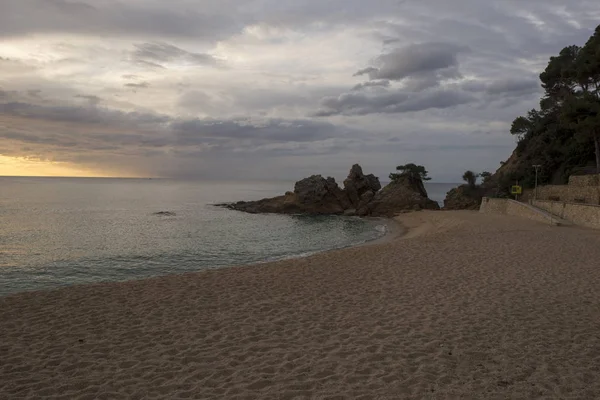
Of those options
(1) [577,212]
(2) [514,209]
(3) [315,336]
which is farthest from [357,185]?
(3) [315,336]

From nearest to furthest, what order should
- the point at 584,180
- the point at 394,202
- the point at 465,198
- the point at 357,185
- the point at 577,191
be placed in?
the point at 577,191 → the point at 584,180 → the point at 394,202 → the point at 465,198 → the point at 357,185

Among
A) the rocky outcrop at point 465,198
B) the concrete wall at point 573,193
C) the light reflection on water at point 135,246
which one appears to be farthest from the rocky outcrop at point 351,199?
the concrete wall at point 573,193

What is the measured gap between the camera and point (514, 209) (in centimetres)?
3788

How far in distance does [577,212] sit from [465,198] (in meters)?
30.7

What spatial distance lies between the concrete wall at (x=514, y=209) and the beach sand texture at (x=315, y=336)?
1889cm

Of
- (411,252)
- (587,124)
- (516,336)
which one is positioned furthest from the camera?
(587,124)

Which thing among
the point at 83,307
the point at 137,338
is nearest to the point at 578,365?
the point at 137,338

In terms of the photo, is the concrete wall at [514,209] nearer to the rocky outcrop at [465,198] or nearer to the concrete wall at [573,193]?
the concrete wall at [573,193]

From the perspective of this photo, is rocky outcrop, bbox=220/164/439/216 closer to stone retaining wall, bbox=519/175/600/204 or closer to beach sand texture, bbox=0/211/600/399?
stone retaining wall, bbox=519/175/600/204

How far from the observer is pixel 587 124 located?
109 ft

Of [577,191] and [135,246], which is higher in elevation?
[577,191]

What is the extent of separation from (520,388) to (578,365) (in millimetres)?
1377

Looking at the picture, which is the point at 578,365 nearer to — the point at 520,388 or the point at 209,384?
the point at 520,388

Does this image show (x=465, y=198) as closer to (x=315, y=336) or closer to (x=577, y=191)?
(x=577, y=191)
